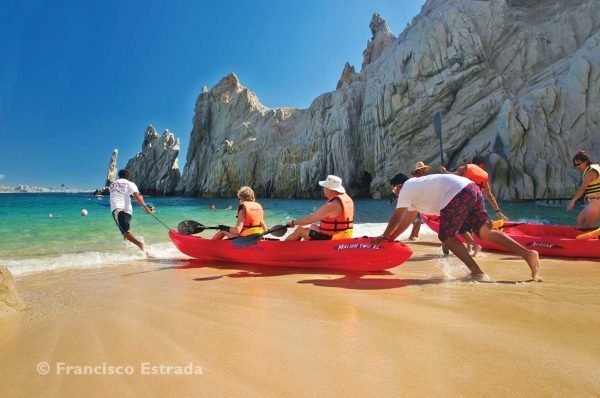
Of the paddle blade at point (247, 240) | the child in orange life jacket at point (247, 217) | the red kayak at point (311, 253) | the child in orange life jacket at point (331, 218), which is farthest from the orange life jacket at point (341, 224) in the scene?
the child in orange life jacket at point (247, 217)

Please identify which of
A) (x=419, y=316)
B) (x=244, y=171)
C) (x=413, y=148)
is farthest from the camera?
(x=244, y=171)

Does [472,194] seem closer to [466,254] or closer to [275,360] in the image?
[466,254]

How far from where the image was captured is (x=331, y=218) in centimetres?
511

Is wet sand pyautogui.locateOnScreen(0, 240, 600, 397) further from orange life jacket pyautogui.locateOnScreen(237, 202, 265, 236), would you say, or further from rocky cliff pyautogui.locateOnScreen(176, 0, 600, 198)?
rocky cliff pyautogui.locateOnScreen(176, 0, 600, 198)

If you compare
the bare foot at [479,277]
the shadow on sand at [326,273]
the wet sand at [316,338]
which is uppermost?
the wet sand at [316,338]

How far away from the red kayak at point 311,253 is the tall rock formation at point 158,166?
231ft

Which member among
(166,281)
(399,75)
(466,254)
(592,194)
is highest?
(399,75)

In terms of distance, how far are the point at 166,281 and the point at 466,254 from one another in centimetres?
386

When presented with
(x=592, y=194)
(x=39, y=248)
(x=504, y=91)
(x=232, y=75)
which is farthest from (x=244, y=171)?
(x=592, y=194)

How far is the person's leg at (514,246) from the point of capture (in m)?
3.86

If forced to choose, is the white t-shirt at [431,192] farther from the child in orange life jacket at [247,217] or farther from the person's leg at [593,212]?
the person's leg at [593,212]

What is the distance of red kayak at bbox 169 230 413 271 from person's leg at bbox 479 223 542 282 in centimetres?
99

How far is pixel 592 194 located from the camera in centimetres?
641

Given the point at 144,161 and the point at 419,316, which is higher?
the point at 144,161
